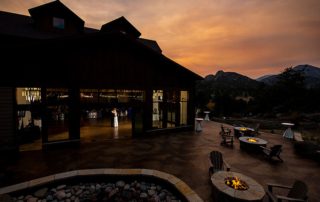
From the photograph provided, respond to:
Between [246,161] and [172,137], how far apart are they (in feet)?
18.3

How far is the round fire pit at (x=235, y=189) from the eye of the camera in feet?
15.3

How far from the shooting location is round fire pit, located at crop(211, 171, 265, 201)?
466 cm

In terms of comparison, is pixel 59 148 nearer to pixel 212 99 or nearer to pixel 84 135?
pixel 84 135

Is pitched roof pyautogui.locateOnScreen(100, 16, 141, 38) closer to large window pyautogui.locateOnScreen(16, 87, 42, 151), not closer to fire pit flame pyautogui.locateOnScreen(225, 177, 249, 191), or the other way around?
large window pyautogui.locateOnScreen(16, 87, 42, 151)

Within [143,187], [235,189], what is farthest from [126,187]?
[235,189]

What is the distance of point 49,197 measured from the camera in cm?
595

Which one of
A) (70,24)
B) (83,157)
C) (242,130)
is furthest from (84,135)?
(242,130)

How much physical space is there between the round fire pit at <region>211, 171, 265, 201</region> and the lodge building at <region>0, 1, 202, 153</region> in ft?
26.2

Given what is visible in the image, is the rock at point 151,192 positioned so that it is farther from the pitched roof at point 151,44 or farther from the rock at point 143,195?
the pitched roof at point 151,44

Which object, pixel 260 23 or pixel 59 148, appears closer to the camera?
pixel 59 148

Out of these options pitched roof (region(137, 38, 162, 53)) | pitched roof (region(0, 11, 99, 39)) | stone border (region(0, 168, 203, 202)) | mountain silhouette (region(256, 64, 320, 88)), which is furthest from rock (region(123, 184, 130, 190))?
mountain silhouette (region(256, 64, 320, 88))

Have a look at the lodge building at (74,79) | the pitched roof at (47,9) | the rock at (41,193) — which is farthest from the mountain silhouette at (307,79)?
the rock at (41,193)

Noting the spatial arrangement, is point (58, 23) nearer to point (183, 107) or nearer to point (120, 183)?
point (183, 107)

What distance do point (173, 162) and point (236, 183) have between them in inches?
138
